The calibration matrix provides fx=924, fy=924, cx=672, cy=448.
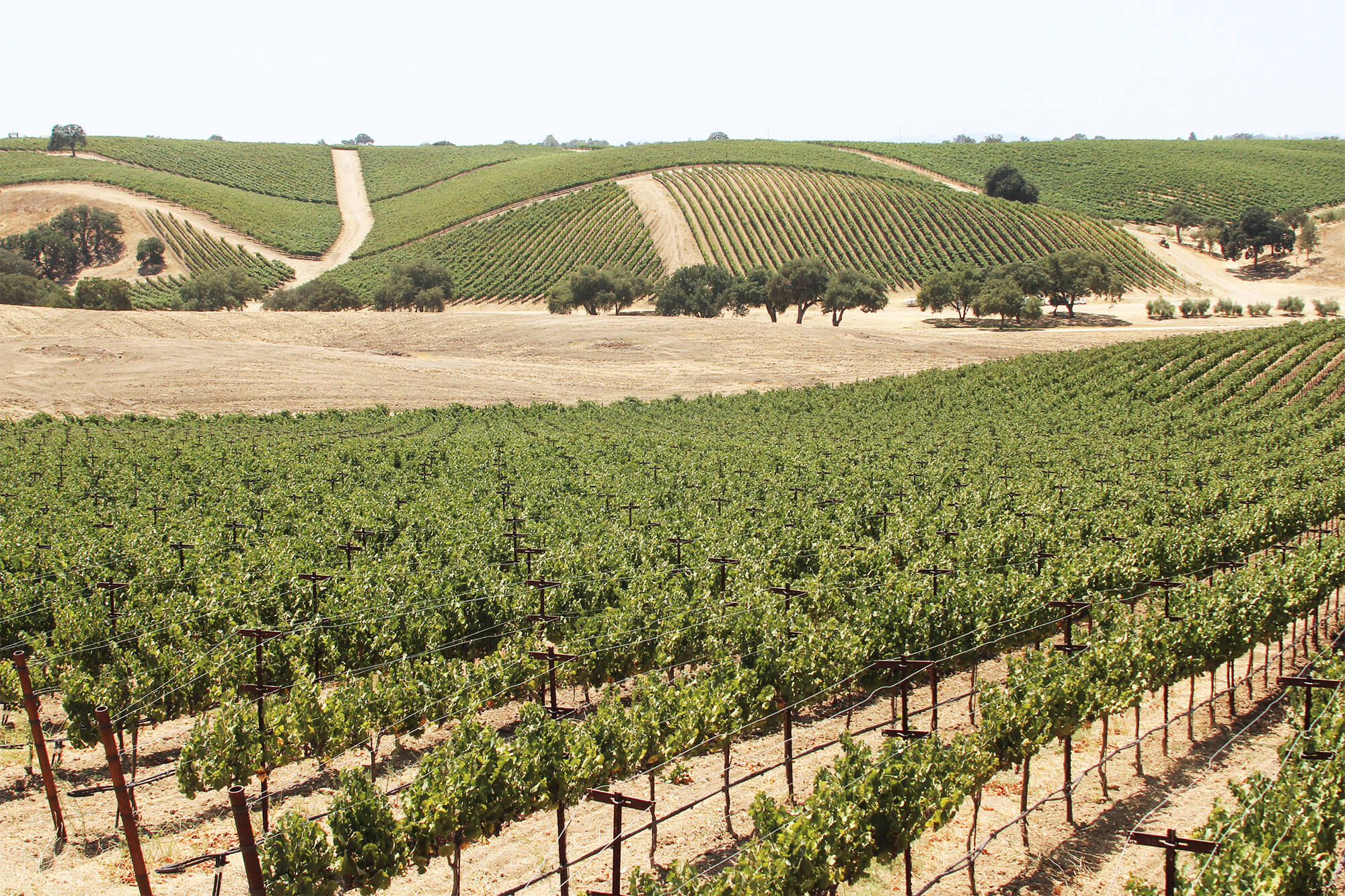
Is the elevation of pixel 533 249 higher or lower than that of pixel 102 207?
lower

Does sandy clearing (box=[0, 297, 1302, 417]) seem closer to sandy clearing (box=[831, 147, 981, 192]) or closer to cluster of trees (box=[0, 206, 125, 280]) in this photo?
cluster of trees (box=[0, 206, 125, 280])

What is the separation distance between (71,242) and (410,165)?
8219 centimetres

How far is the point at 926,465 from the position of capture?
97.9ft

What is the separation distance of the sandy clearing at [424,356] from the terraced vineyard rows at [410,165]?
94.8 meters

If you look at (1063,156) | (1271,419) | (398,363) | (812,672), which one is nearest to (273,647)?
(812,672)

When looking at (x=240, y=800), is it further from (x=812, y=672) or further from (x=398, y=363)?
(x=398, y=363)

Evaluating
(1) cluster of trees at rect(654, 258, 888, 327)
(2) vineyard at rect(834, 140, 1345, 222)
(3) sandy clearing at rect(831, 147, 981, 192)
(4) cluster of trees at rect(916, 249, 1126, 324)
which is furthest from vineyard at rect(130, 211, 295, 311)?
(2) vineyard at rect(834, 140, 1345, 222)

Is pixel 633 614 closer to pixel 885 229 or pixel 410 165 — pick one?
pixel 885 229

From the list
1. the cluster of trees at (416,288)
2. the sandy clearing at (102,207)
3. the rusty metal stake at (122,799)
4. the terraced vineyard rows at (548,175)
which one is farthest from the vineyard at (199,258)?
the rusty metal stake at (122,799)

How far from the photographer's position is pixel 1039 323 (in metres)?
77.4

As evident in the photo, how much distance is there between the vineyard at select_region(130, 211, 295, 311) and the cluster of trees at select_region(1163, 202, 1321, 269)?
4196 inches

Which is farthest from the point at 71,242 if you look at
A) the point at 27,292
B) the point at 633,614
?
the point at 633,614

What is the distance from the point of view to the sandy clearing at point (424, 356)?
4962 centimetres

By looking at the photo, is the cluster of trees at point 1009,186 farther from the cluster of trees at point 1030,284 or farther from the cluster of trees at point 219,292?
the cluster of trees at point 219,292
